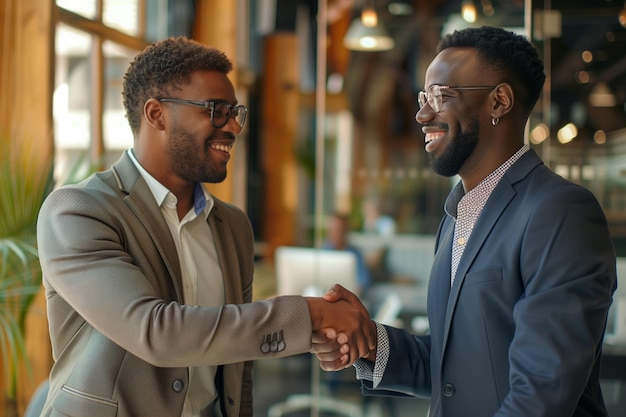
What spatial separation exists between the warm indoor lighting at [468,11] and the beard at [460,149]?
3.62 m

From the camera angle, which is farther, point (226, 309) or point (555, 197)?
point (226, 309)

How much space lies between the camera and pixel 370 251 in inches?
231

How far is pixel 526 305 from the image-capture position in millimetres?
1697

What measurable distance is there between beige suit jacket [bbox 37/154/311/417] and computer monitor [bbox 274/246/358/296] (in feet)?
12.2

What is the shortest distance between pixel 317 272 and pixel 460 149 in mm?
3946

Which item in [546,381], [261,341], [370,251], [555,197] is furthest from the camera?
[370,251]

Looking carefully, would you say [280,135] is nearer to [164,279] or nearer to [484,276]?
[164,279]

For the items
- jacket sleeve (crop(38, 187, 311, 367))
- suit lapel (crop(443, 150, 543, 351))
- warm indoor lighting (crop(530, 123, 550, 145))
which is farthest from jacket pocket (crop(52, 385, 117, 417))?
warm indoor lighting (crop(530, 123, 550, 145))

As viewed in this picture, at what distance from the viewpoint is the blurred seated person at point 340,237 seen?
19.2ft

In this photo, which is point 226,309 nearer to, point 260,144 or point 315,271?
point 315,271

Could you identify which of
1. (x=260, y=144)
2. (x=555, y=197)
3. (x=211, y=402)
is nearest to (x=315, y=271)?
(x=260, y=144)

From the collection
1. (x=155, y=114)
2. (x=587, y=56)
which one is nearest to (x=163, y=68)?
(x=155, y=114)

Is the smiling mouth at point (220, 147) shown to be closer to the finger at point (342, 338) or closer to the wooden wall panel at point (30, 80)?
the finger at point (342, 338)

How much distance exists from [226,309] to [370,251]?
400 centimetres
